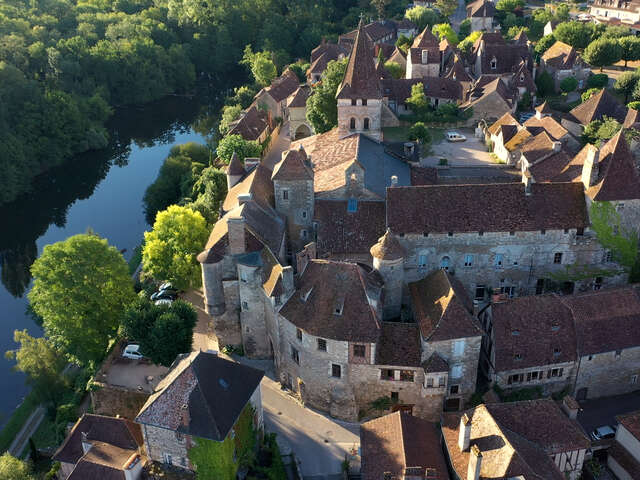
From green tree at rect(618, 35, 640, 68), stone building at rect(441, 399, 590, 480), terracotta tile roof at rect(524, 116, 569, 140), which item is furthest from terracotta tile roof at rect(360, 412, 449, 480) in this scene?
green tree at rect(618, 35, 640, 68)

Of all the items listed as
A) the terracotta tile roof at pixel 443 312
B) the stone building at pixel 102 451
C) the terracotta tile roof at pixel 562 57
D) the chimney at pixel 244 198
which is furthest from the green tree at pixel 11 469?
the terracotta tile roof at pixel 562 57

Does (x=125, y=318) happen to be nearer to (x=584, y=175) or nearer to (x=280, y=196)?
(x=280, y=196)

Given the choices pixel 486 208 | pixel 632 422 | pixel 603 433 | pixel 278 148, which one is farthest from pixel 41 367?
pixel 278 148

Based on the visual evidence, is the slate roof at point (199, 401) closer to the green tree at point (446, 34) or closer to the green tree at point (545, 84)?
the green tree at point (545, 84)

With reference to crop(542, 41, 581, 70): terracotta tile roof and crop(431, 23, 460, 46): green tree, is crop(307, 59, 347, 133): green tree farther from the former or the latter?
crop(431, 23, 460, 46): green tree

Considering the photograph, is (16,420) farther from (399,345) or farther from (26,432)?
(399,345)

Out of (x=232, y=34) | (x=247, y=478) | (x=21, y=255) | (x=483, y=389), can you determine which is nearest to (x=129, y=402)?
(x=247, y=478)

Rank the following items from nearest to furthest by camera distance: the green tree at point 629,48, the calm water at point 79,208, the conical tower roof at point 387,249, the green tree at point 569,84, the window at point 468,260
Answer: the conical tower roof at point 387,249 → the window at point 468,260 → the calm water at point 79,208 → the green tree at point 569,84 → the green tree at point 629,48
